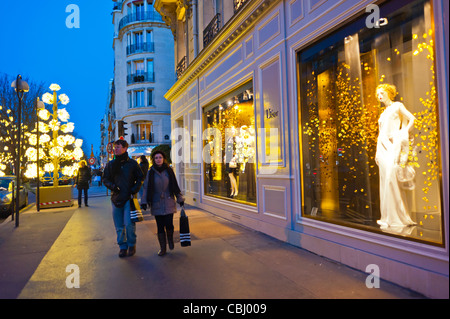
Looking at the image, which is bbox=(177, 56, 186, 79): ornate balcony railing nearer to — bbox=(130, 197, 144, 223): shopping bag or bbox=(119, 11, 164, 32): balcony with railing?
bbox=(130, 197, 144, 223): shopping bag

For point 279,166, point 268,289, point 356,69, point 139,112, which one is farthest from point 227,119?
point 139,112

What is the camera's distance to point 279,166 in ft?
20.7

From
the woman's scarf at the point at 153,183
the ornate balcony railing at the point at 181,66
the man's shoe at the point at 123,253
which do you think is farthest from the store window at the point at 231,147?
the ornate balcony railing at the point at 181,66

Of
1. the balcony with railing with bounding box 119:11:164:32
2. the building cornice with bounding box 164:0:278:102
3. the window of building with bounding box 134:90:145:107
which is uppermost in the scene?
the balcony with railing with bounding box 119:11:164:32

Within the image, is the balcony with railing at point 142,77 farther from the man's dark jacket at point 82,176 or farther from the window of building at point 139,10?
the man's dark jacket at point 82,176

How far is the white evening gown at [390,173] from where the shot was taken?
4.40 metres

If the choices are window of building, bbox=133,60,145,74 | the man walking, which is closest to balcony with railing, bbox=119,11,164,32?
window of building, bbox=133,60,145,74

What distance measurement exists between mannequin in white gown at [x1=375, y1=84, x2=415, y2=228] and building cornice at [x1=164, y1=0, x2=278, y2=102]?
3.27 m

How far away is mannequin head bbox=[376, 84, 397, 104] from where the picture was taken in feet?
15.6

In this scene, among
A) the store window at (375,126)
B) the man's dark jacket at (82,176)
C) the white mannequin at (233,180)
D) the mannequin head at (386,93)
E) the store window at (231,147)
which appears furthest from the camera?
the man's dark jacket at (82,176)

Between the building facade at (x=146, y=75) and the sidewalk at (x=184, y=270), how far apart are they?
2773 centimetres

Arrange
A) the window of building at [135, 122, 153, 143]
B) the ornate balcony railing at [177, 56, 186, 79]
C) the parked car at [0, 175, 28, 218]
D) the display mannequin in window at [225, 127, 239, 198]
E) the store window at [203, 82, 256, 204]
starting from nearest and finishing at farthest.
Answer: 1. the store window at [203, 82, 256, 204]
2. the display mannequin in window at [225, 127, 239, 198]
3. the parked car at [0, 175, 28, 218]
4. the ornate balcony railing at [177, 56, 186, 79]
5. the window of building at [135, 122, 153, 143]

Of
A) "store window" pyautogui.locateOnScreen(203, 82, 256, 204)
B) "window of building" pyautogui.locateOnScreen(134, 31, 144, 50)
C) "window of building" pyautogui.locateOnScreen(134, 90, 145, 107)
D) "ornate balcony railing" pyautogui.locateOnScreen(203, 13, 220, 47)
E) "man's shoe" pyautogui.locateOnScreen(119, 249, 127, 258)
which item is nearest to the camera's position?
"man's shoe" pyautogui.locateOnScreen(119, 249, 127, 258)

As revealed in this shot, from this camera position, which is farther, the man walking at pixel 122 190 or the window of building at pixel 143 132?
the window of building at pixel 143 132
